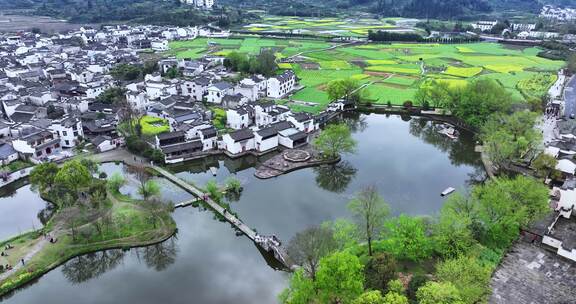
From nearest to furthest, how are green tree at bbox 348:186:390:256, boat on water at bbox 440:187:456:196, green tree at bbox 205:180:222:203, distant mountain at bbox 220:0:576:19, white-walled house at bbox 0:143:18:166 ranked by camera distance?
green tree at bbox 348:186:390:256, green tree at bbox 205:180:222:203, boat on water at bbox 440:187:456:196, white-walled house at bbox 0:143:18:166, distant mountain at bbox 220:0:576:19

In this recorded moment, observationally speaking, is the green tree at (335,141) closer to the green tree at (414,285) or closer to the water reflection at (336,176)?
the water reflection at (336,176)

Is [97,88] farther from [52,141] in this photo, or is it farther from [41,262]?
[41,262]

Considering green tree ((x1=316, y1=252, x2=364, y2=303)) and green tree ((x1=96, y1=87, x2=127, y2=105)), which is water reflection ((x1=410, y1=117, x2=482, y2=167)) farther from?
green tree ((x1=96, y1=87, x2=127, y2=105))

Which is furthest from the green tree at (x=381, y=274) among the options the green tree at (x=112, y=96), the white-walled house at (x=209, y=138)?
the green tree at (x=112, y=96)

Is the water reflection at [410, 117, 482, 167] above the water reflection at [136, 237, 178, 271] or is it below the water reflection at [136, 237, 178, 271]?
above

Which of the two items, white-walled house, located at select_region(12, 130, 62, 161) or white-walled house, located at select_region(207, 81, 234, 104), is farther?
white-walled house, located at select_region(207, 81, 234, 104)

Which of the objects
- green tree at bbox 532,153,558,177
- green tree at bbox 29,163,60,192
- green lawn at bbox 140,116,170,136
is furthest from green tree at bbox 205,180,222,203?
green tree at bbox 532,153,558,177

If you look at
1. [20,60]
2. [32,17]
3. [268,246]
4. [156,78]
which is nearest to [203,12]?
[32,17]
